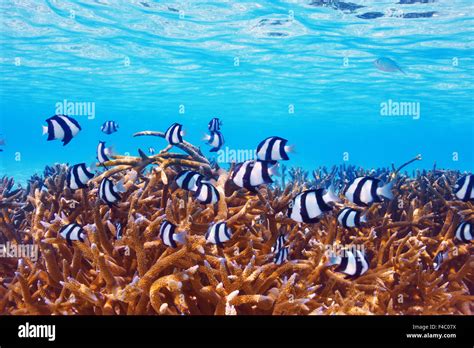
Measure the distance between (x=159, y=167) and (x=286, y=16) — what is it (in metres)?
16.5

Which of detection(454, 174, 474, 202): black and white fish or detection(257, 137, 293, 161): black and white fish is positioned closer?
detection(257, 137, 293, 161): black and white fish

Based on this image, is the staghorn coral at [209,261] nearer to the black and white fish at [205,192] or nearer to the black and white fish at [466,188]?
the black and white fish at [205,192]

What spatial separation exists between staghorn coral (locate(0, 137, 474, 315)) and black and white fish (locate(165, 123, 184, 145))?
0.27m

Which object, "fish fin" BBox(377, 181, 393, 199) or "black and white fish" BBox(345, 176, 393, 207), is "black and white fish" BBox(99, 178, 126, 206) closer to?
"black and white fish" BBox(345, 176, 393, 207)

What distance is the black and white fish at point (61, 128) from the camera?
19.0ft

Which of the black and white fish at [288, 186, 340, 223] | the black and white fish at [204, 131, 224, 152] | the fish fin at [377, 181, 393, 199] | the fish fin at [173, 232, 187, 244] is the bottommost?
the fish fin at [173, 232, 187, 244]

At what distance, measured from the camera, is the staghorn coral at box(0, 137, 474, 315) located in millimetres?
3781

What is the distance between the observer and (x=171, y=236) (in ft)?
12.9

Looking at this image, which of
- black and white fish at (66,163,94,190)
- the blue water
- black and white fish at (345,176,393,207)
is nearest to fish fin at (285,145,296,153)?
black and white fish at (345,176,393,207)
